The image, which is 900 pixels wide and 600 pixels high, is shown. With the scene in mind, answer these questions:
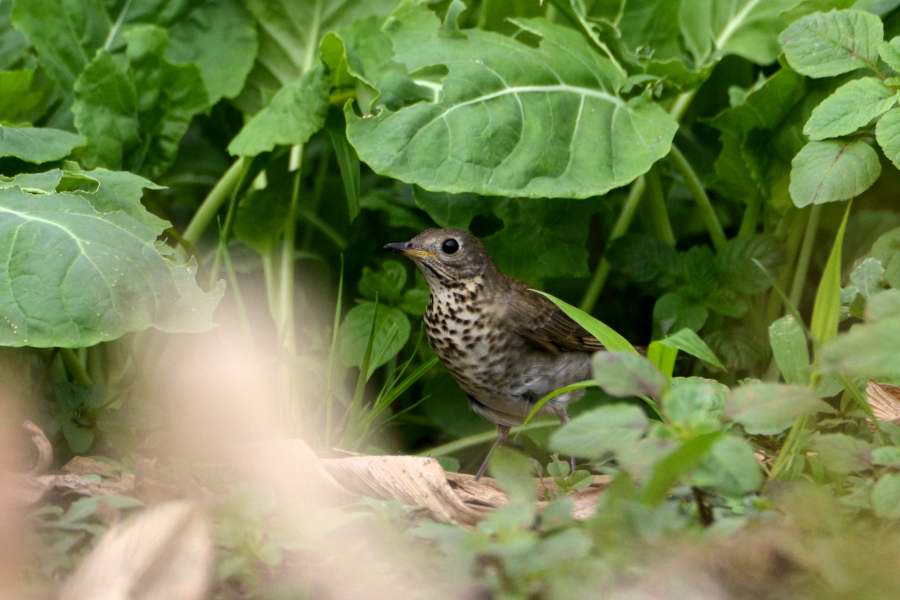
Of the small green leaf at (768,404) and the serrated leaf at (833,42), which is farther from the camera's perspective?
the serrated leaf at (833,42)

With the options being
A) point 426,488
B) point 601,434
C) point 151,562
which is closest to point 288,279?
point 426,488

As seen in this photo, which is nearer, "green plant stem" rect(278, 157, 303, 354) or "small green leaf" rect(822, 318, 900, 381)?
"small green leaf" rect(822, 318, 900, 381)

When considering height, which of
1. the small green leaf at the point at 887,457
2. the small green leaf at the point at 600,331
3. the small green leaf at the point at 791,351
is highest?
the small green leaf at the point at 791,351

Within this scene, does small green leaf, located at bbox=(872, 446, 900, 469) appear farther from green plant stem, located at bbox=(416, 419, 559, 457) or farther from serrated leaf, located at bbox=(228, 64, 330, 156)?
serrated leaf, located at bbox=(228, 64, 330, 156)

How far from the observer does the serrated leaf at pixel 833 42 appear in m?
3.64

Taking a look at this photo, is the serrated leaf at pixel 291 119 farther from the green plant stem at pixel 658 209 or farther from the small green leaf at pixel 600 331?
the green plant stem at pixel 658 209

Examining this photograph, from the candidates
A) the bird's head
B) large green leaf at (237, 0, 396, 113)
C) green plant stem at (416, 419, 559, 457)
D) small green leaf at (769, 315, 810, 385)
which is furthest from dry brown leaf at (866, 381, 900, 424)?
large green leaf at (237, 0, 396, 113)

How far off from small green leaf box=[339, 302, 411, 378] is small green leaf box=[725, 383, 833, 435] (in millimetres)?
1901

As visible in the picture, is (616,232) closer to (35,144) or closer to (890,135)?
(890,135)

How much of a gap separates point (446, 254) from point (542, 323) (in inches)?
16.1

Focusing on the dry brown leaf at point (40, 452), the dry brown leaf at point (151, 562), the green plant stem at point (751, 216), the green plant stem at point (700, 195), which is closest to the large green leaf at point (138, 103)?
the dry brown leaf at point (40, 452)

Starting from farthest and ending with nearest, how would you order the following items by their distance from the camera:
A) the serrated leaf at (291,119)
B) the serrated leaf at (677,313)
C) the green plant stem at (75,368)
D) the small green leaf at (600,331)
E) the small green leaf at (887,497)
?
the serrated leaf at (677,313), the serrated leaf at (291,119), the green plant stem at (75,368), the small green leaf at (600,331), the small green leaf at (887,497)

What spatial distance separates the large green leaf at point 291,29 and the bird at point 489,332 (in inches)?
40.2

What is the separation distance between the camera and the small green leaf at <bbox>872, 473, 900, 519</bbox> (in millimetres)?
2369
